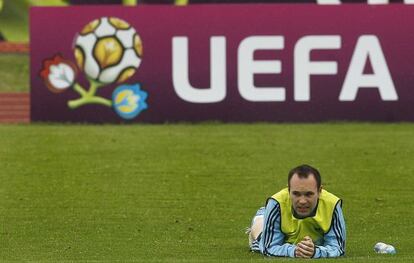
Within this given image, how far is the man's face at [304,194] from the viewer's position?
12.4 m

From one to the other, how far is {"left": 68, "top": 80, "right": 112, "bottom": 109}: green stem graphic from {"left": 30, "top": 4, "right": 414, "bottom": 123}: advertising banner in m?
0.02

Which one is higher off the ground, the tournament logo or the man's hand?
the tournament logo

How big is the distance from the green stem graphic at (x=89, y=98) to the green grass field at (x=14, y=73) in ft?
24.3

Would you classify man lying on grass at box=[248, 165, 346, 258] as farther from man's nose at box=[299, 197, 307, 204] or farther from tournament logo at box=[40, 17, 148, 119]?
tournament logo at box=[40, 17, 148, 119]

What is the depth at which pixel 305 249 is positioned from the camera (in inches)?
500

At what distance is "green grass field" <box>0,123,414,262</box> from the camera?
1505 cm

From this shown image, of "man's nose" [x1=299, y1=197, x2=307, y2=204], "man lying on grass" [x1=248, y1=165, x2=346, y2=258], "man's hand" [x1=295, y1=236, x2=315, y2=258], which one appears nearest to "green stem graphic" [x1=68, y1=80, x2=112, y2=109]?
"man lying on grass" [x1=248, y1=165, x2=346, y2=258]

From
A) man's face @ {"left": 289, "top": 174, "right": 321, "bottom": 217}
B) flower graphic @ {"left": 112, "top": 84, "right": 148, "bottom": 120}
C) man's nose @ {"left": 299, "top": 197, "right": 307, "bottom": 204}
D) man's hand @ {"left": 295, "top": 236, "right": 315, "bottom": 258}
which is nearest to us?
man's face @ {"left": 289, "top": 174, "right": 321, "bottom": 217}

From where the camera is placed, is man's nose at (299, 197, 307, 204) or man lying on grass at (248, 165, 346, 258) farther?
man lying on grass at (248, 165, 346, 258)

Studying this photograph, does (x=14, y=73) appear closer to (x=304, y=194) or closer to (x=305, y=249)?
(x=305, y=249)

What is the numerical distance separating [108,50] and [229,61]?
2.13 metres

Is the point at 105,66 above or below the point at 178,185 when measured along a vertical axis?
above

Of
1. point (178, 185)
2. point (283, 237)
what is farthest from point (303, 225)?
point (178, 185)

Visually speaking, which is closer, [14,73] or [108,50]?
[108,50]
